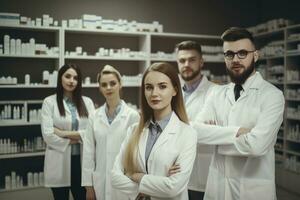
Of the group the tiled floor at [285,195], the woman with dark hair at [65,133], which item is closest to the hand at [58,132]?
the woman with dark hair at [65,133]

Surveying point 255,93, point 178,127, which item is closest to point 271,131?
point 255,93

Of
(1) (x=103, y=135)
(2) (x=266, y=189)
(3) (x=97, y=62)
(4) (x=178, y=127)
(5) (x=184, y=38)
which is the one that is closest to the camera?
(4) (x=178, y=127)

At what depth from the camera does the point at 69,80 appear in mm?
3293

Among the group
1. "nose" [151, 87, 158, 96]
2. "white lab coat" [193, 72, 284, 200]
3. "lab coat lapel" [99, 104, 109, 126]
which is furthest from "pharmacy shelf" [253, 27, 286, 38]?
"nose" [151, 87, 158, 96]

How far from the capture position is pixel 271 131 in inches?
76.0

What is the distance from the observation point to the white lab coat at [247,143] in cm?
191

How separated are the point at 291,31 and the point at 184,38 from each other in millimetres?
1585

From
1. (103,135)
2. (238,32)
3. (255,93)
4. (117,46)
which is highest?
(117,46)

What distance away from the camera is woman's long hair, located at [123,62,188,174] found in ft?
5.82

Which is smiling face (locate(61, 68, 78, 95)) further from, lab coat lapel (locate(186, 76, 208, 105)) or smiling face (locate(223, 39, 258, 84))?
smiling face (locate(223, 39, 258, 84))

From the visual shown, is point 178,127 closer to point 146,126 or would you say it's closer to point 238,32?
point 146,126

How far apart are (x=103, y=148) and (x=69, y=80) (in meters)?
1.11

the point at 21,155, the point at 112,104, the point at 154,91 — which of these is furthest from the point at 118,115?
the point at 21,155

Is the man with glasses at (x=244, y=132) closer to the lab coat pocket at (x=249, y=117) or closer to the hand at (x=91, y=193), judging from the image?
the lab coat pocket at (x=249, y=117)
